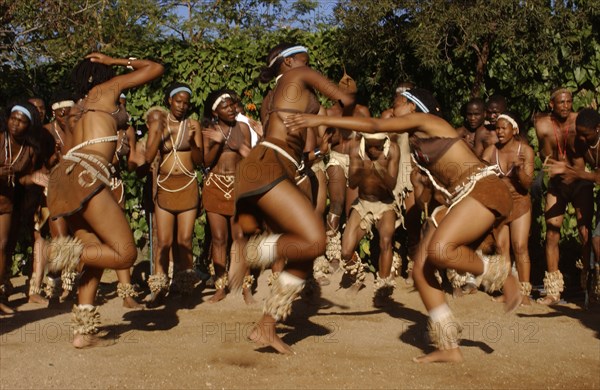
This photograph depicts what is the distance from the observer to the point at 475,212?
5.87 metres

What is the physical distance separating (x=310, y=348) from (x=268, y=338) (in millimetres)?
459

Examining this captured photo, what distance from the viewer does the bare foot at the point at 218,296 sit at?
29.1ft

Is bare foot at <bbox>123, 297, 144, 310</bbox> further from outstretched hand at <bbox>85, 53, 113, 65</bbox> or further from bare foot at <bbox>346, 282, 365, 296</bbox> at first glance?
outstretched hand at <bbox>85, 53, 113, 65</bbox>

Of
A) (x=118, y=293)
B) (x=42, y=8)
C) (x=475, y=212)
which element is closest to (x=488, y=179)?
(x=475, y=212)

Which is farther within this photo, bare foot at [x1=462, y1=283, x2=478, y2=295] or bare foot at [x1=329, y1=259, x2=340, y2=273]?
bare foot at [x1=329, y1=259, x2=340, y2=273]

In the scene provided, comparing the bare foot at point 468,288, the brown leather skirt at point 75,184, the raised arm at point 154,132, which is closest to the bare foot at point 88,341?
the brown leather skirt at point 75,184

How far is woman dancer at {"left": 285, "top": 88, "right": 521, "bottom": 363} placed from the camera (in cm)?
581

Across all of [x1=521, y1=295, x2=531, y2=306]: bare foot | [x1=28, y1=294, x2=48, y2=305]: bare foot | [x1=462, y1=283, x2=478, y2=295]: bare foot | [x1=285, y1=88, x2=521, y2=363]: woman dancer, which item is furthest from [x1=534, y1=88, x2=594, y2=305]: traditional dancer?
[x1=28, y1=294, x2=48, y2=305]: bare foot

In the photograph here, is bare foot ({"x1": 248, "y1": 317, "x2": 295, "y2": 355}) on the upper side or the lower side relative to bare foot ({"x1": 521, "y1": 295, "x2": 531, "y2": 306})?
upper

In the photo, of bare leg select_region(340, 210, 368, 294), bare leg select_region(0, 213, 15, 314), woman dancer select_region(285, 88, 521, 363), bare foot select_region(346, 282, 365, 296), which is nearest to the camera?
woman dancer select_region(285, 88, 521, 363)

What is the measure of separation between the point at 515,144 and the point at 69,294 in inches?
205

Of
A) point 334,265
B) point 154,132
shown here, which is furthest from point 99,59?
point 334,265

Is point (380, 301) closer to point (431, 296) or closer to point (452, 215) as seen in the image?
point (431, 296)

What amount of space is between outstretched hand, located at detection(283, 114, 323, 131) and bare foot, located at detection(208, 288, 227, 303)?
3.67 m
